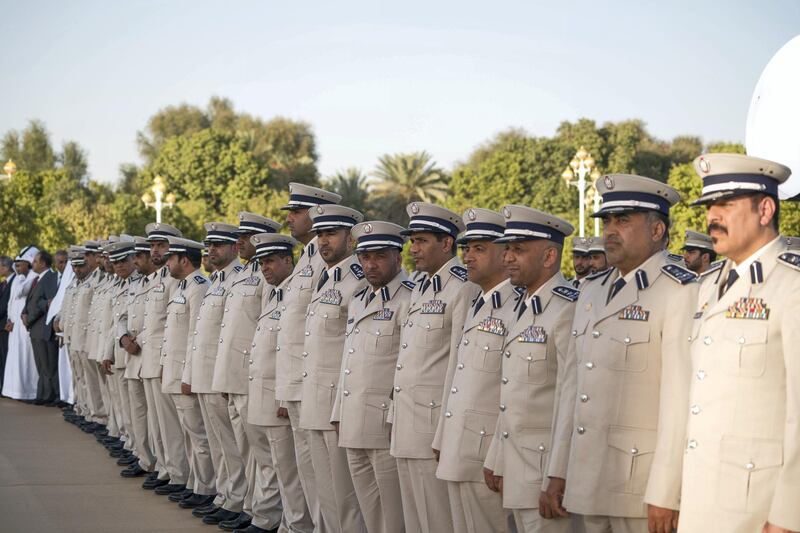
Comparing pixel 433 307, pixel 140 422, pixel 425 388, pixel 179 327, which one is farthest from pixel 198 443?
pixel 433 307

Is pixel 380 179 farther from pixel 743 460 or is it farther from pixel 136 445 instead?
pixel 743 460

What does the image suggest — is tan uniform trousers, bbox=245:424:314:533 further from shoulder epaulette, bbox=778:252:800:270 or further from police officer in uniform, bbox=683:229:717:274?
shoulder epaulette, bbox=778:252:800:270

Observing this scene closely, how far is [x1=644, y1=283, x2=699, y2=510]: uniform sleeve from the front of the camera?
14.6 feet

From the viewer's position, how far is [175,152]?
218ft

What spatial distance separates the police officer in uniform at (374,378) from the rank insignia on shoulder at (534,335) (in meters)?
1.56

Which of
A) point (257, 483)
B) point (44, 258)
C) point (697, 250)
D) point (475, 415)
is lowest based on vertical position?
point (257, 483)

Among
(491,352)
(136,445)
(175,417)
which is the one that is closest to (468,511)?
(491,352)

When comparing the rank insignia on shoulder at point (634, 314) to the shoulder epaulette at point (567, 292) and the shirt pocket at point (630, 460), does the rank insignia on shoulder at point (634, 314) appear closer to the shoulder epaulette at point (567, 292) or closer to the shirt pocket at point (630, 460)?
the shirt pocket at point (630, 460)

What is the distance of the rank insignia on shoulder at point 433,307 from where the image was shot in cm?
658

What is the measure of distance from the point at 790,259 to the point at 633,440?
112cm

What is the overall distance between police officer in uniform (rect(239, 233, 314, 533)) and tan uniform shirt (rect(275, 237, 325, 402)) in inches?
8.6

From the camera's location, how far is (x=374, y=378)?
23.2 ft

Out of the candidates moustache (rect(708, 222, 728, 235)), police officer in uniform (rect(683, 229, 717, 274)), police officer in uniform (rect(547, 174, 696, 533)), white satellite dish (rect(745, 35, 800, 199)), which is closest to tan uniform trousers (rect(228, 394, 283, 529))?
police officer in uniform (rect(683, 229, 717, 274))

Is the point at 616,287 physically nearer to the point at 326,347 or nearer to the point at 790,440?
the point at 790,440
